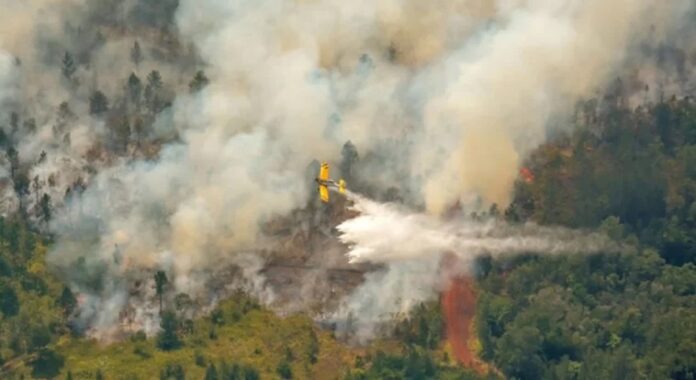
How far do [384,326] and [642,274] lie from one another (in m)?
27.2

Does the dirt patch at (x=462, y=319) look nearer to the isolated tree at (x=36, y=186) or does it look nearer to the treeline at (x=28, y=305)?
the treeline at (x=28, y=305)

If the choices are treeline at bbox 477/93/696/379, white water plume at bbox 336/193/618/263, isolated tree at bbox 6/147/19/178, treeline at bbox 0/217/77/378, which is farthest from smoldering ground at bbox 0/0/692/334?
treeline at bbox 477/93/696/379

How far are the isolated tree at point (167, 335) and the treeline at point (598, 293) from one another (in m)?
28.1

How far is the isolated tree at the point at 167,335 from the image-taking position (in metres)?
182

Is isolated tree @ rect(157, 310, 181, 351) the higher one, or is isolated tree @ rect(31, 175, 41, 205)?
isolated tree @ rect(31, 175, 41, 205)

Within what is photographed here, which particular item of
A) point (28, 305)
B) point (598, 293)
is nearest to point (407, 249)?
point (598, 293)

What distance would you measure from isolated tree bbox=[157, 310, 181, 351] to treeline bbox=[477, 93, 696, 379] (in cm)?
2806

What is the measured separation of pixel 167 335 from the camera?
599 ft

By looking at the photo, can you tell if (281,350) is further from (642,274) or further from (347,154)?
(642,274)

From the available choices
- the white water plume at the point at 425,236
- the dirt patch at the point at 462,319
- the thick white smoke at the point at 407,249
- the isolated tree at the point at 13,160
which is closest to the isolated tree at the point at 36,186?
the isolated tree at the point at 13,160

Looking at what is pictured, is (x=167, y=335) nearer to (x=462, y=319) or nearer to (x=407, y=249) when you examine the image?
(x=407, y=249)

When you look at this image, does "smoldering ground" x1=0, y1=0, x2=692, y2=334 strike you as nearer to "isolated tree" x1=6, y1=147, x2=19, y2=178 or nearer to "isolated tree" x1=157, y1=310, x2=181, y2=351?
"isolated tree" x1=157, y1=310, x2=181, y2=351

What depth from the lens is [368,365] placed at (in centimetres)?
18100

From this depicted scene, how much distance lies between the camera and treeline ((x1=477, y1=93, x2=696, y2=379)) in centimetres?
18450
